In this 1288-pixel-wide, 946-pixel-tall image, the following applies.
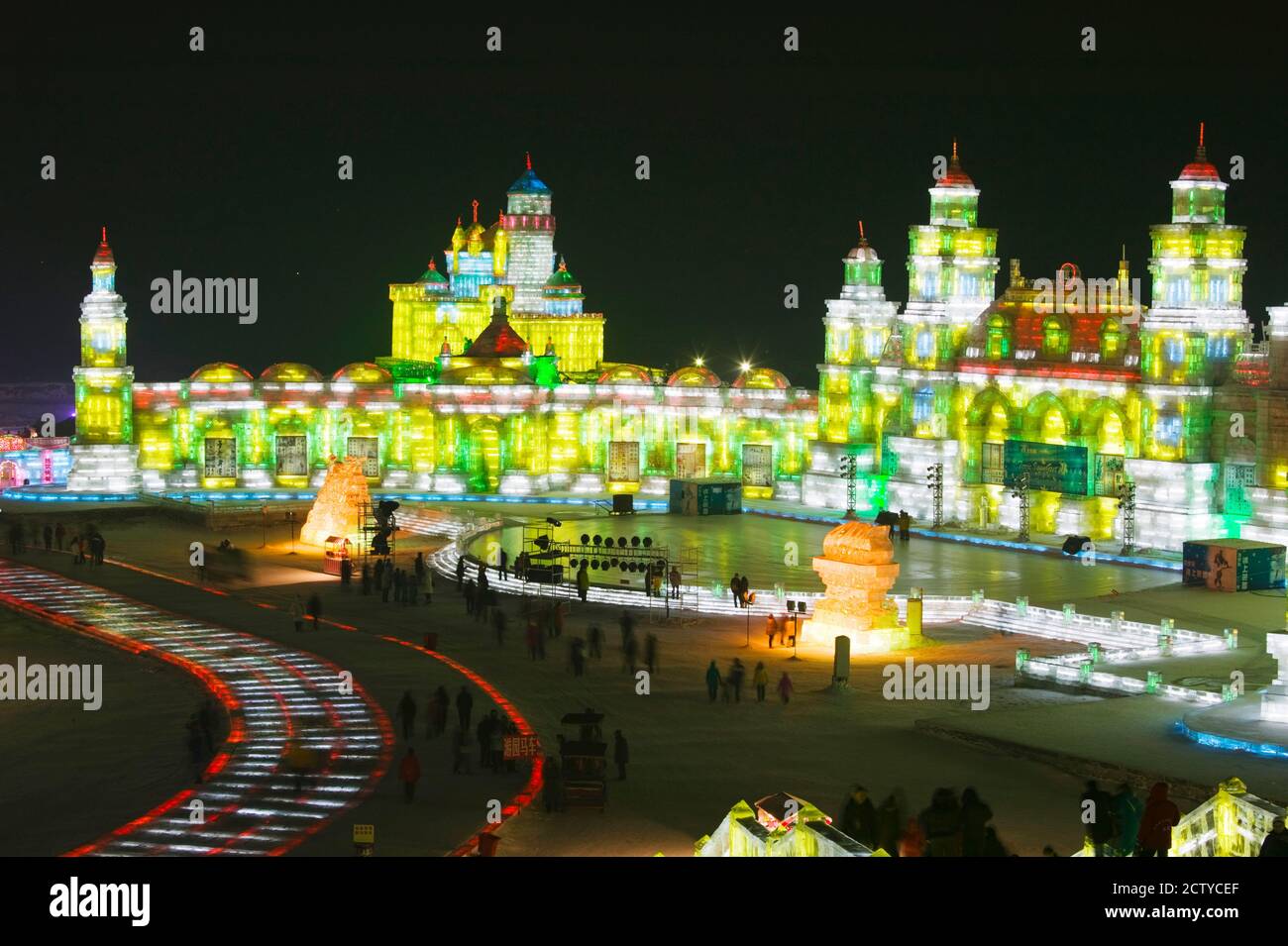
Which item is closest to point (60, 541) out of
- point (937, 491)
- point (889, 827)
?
point (937, 491)

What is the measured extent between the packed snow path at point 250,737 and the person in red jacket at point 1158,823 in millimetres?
11094

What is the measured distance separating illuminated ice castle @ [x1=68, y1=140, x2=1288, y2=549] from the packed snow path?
27866mm

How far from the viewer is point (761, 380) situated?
80.8m

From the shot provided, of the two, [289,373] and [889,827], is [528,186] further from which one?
[889,827]

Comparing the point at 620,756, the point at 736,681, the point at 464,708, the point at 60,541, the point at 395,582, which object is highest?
the point at 60,541

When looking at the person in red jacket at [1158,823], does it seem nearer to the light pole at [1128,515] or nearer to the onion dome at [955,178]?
the light pole at [1128,515]

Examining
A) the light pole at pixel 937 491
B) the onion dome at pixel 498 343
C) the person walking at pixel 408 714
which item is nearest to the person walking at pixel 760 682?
the person walking at pixel 408 714

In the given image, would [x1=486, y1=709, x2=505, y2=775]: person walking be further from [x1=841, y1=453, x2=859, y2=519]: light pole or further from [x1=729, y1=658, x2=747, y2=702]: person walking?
[x1=841, y1=453, x2=859, y2=519]: light pole

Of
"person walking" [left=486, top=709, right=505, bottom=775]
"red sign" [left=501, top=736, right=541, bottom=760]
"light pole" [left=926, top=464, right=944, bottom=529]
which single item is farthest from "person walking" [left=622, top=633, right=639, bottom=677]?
"light pole" [left=926, top=464, right=944, bottom=529]

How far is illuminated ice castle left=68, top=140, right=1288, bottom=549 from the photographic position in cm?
6250

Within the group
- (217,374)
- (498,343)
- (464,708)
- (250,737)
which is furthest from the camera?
(498,343)

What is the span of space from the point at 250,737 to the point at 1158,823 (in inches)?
642
